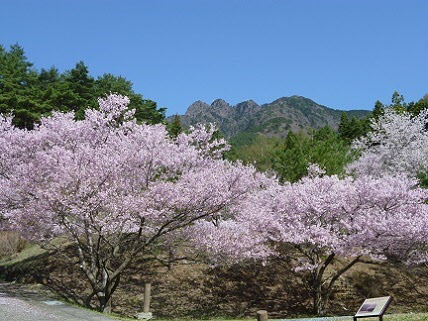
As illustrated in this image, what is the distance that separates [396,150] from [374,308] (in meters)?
25.4

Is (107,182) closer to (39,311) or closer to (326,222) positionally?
(39,311)

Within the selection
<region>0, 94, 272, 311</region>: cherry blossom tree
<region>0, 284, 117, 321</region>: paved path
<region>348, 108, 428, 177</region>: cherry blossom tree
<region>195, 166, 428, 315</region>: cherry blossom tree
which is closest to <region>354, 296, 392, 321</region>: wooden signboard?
<region>0, 284, 117, 321</region>: paved path

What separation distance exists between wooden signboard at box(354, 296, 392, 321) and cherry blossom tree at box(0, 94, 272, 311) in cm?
642

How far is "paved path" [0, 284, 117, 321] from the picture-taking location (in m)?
10.7

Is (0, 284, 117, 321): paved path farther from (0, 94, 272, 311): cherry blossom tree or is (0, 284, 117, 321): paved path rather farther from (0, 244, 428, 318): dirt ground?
(0, 244, 428, 318): dirt ground

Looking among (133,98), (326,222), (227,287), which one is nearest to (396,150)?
(326,222)

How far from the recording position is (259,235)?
54.9 ft

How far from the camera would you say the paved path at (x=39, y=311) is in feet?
35.1

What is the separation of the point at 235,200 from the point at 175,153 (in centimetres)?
267

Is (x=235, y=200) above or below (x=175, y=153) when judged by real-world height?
below

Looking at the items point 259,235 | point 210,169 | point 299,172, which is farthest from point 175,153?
point 299,172

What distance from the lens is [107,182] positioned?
1329 cm

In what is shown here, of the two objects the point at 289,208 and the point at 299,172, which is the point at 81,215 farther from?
the point at 299,172

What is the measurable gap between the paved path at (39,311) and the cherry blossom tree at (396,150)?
64.9 ft
